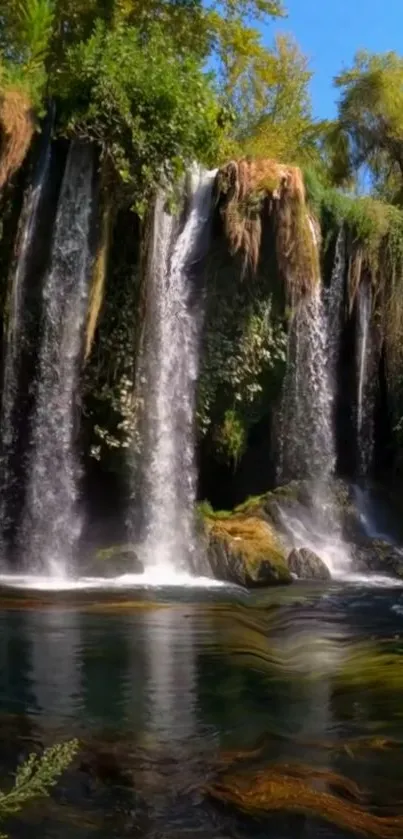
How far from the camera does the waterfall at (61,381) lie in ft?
51.9

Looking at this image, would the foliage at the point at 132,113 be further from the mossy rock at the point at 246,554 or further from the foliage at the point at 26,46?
the mossy rock at the point at 246,554

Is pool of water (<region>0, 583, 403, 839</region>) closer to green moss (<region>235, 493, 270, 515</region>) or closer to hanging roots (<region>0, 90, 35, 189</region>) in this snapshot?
green moss (<region>235, 493, 270, 515</region>)

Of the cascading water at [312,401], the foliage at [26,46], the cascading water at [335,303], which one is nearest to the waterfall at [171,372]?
the cascading water at [312,401]

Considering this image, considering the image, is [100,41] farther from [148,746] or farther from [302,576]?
[148,746]

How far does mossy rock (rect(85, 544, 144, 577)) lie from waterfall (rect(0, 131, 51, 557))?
1469mm

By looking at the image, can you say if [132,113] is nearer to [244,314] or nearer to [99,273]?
[99,273]

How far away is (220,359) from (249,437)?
1832 millimetres

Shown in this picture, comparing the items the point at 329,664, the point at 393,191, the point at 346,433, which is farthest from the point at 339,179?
the point at 329,664

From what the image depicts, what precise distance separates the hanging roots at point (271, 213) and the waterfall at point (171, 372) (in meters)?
0.59

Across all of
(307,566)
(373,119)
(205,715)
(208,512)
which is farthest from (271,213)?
(205,715)

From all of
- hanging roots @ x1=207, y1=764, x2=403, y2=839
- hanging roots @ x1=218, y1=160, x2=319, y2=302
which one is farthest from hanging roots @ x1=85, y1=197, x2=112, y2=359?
hanging roots @ x1=207, y1=764, x2=403, y2=839

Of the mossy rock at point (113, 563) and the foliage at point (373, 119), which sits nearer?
the mossy rock at point (113, 563)

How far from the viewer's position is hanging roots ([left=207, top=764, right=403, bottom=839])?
5.54 metres

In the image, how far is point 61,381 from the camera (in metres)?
16.1
